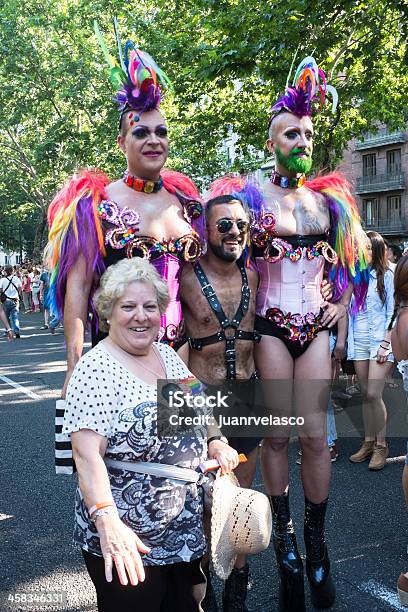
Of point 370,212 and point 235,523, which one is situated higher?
point 370,212

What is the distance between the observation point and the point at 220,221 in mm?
2998

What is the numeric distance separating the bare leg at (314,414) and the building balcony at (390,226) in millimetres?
36650

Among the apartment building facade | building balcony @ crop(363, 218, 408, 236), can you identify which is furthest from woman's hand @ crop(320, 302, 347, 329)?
building balcony @ crop(363, 218, 408, 236)

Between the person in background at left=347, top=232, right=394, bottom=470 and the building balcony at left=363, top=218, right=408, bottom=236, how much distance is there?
3401 centimetres

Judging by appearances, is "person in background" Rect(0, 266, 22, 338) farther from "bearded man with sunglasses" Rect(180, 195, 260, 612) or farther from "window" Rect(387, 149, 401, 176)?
"window" Rect(387, 149, 401, 176)

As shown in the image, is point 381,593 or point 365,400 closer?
point 381,593

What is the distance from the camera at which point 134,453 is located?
2172 mm

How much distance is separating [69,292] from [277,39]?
7284 millimetres

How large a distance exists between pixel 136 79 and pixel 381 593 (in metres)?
2.64

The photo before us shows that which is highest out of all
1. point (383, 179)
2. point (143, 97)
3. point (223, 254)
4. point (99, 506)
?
point (383, 179)

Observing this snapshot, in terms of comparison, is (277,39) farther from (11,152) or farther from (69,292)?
(11,152)

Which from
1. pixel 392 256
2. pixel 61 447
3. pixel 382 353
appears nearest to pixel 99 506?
pixel 61 447

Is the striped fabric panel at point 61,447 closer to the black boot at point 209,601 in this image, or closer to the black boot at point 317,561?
the black boot at point 209,601

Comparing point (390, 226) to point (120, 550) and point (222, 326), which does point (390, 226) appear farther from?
point (120, 550)
